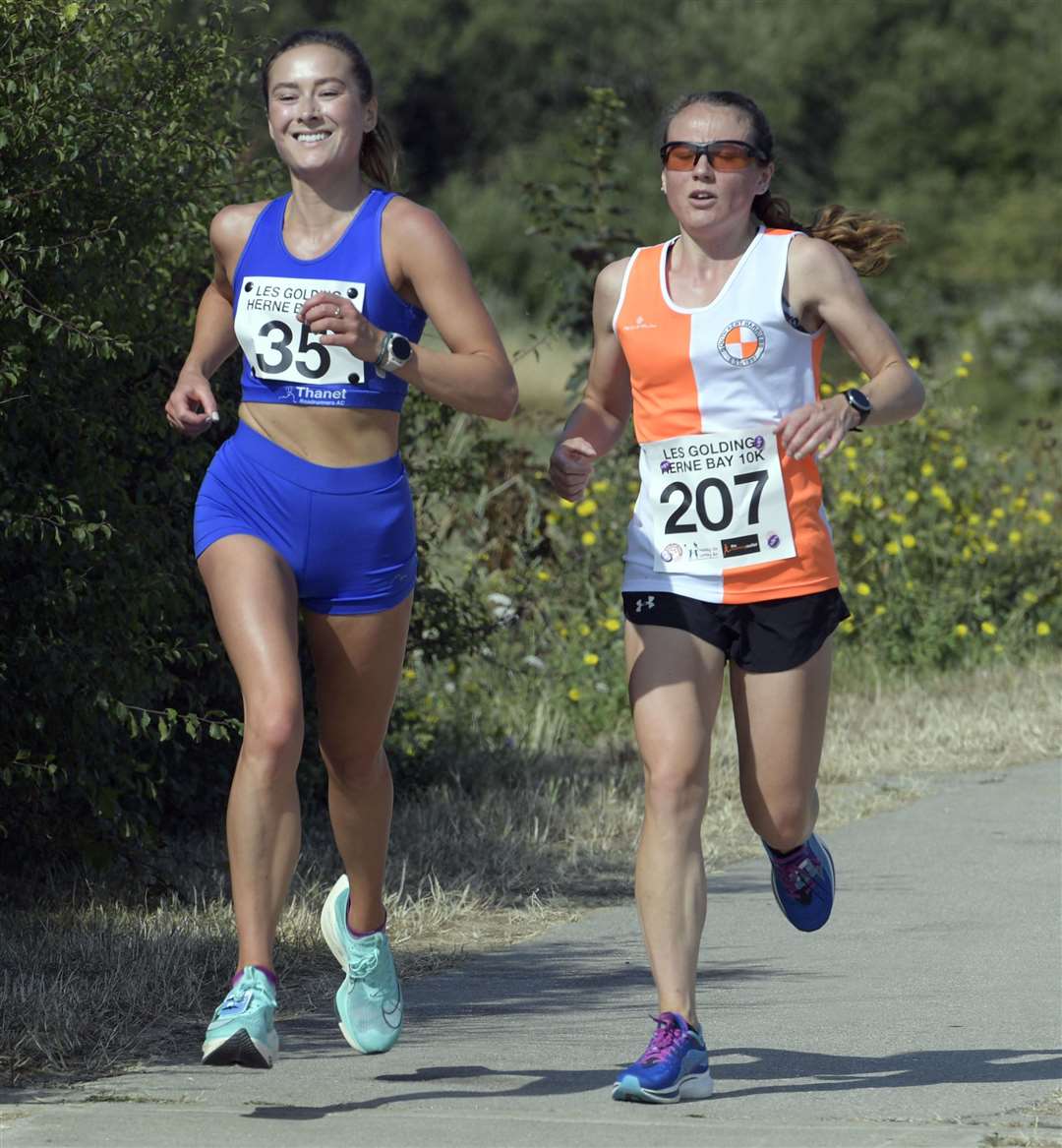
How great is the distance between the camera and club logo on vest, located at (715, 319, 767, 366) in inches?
193

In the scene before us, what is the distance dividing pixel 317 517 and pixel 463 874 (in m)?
2.66

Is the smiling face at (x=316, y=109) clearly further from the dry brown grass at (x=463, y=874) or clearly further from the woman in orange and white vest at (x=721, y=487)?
the dry brown grass at (x=463, y=874)

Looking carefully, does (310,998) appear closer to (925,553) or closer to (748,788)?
(748,788)

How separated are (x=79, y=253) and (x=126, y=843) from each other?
1861 mm

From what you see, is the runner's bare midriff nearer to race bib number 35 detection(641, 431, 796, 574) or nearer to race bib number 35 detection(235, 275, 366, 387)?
race bib number 35 detection(235, 275, 366, 387)

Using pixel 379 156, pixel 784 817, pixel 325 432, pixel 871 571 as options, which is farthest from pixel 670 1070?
pixel 871 571

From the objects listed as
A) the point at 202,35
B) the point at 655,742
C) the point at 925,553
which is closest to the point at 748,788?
the point at 655,742

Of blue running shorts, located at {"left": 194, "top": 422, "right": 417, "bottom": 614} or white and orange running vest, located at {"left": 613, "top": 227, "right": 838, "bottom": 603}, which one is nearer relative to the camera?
blue running shorts, located at {"left": 194, "top": 422, "right": 417, "bottom": 614}

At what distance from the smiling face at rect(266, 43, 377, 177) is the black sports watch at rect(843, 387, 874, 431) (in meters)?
1.17

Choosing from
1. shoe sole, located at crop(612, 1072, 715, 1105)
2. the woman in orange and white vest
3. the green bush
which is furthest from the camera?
the green bush

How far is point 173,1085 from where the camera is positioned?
478cm

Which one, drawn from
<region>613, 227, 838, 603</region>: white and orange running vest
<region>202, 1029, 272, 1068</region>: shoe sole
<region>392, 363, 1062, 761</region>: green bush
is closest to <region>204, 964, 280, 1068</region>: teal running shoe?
<region>202, 1029, 272, 1068</region>: shoe sole

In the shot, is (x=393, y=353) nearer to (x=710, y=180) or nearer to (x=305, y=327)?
(x=305, y=327)

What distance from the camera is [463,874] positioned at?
724cm
